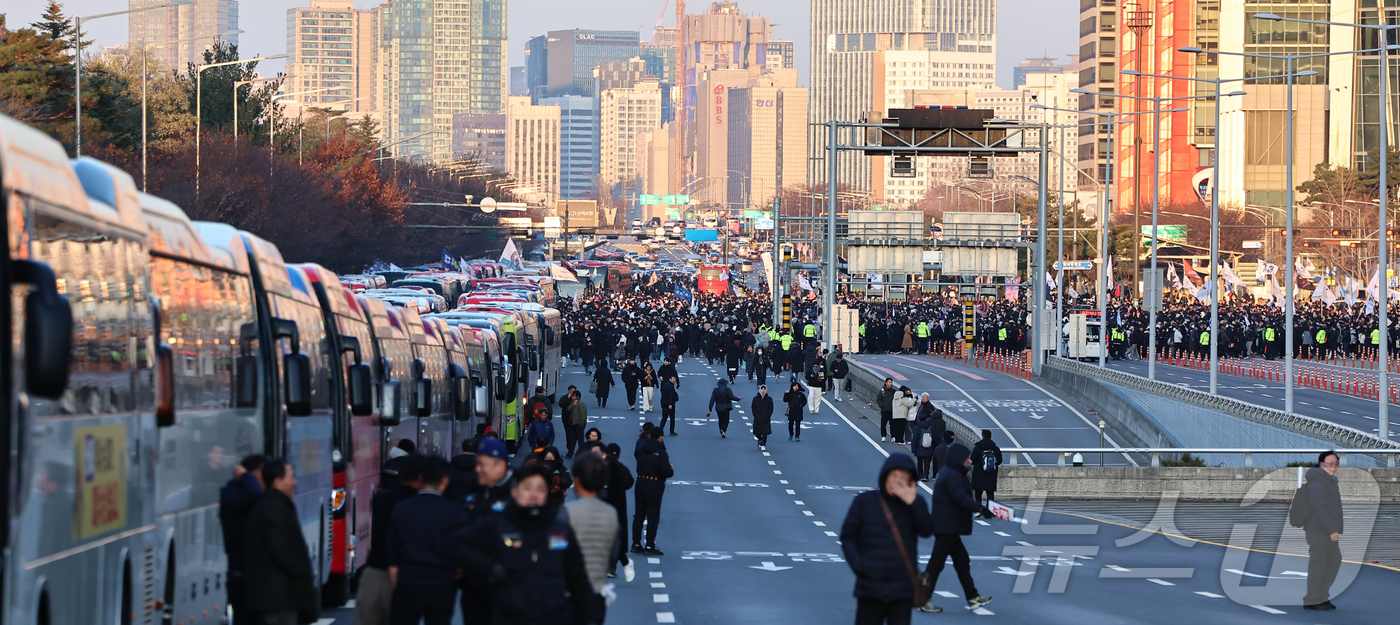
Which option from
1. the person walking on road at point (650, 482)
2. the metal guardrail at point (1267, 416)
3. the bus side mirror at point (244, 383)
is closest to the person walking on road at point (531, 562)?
the bus side mirror at point (244, 383)

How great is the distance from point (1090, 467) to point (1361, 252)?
6119 centimetres

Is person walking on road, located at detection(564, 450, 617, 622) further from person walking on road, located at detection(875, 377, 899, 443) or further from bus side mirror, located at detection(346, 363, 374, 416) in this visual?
person walking on road, located at detection(875, 377, 899, 443)

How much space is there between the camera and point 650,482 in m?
17.8

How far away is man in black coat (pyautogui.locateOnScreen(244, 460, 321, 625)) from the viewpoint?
9094 millimetres

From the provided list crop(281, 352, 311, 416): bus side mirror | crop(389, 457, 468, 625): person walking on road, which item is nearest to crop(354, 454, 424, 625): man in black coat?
crop(389, 457, 468, 625): person walking on road

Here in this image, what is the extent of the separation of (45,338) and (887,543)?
4804 millimetres

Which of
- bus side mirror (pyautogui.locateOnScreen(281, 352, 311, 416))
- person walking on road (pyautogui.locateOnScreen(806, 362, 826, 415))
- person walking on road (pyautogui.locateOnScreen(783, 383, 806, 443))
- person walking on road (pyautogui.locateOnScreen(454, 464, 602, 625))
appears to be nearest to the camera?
person walking on road (pyautogui.locateOnScreen(454, 464, 602, 625))

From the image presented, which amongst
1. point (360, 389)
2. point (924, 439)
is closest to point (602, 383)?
point (924, 439)

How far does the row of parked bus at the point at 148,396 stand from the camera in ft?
23.0

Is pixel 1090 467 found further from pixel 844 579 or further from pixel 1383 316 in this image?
pixel 844 579

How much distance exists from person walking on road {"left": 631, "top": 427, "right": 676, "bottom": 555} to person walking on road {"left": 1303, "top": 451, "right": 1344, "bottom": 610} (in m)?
5.71

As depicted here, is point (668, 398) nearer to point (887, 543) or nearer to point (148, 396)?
point (887, 543)

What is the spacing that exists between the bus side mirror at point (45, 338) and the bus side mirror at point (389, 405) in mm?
9275

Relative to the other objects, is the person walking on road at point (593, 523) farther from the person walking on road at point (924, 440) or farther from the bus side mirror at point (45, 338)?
the person walking on road at point (924, 440)
